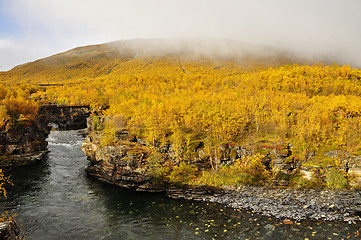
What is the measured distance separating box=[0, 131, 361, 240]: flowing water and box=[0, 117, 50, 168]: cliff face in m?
10.7

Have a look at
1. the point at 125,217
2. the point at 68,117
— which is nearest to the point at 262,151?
the point at 125,217

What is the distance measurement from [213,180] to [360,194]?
19.4 metres

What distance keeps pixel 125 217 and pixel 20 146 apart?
3906 centimetres

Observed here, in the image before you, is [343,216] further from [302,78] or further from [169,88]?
[169,88]

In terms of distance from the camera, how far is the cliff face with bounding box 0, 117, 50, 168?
47.1 m

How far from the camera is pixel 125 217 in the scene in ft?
88.7

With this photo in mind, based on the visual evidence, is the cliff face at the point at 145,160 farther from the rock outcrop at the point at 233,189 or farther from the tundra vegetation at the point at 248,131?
the tundra vegetation at the point at 248,131

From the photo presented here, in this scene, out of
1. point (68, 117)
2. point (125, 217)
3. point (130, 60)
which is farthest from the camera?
point (130, 60)

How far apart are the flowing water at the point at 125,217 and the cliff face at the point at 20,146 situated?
10.7 meters

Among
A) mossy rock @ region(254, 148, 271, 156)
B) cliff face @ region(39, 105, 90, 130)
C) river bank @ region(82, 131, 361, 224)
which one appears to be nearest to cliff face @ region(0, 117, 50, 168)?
river bank @ region(82, 131, 361, 224)

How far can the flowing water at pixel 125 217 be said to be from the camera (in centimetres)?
2258

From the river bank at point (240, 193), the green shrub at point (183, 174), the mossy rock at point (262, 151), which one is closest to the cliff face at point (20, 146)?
the river bank at point (240, 193)

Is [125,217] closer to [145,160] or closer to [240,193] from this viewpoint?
[145,160]

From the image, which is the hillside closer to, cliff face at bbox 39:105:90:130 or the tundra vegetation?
cliff face at bbox 39:105:90:130
